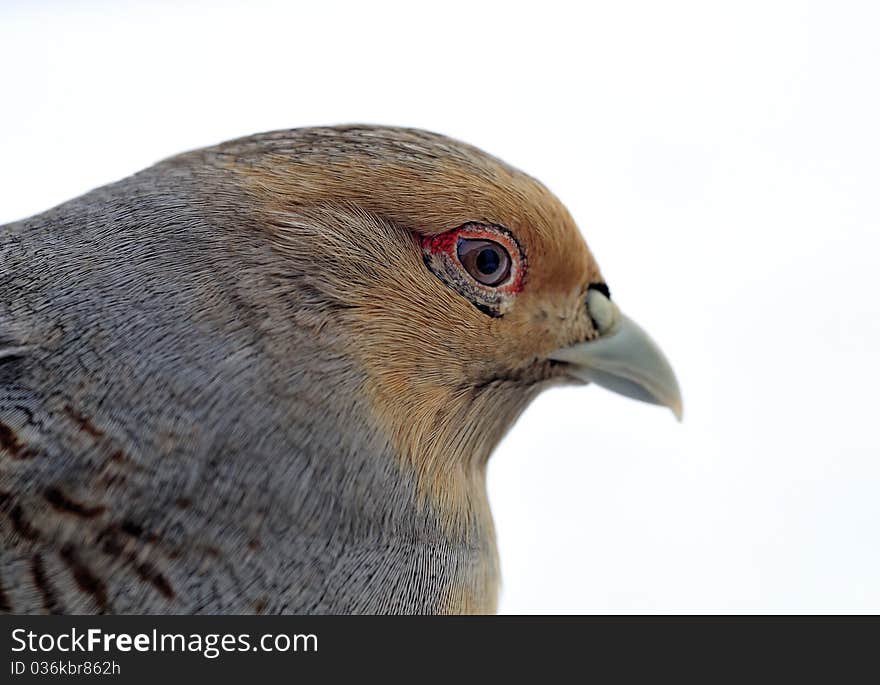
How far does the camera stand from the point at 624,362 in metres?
2.96

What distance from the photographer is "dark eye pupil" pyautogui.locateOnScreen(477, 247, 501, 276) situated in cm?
273

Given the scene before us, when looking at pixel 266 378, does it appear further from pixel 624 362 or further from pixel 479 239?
pixel 624 362

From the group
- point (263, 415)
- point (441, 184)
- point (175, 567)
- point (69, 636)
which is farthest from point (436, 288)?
point (69, 636)

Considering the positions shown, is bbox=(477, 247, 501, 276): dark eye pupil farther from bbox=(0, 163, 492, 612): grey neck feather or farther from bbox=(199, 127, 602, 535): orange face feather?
bbox=(0, 163, 492, 612): grey neck feather

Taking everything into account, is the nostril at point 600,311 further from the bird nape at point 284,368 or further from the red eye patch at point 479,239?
the red eye patch at point 479,239

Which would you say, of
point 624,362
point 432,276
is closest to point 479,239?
point 432,276

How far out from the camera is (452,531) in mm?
2654

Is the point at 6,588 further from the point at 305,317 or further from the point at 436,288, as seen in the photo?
the point at 436,288

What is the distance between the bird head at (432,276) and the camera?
2.54 m

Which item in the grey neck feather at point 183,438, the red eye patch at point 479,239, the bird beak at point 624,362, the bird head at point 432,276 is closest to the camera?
the grey neck feather at point 183,438

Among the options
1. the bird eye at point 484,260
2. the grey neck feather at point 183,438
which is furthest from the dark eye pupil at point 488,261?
the grey neck feather at point 183,438

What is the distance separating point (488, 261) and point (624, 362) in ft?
1.77

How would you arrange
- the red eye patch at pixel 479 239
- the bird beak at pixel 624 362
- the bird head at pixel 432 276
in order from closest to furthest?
the bird head at pixel 432 276 < the red eye patch at pixel 479 239 < the bird beak at pixel 624 362

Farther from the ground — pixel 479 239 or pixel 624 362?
pixel 479 239
